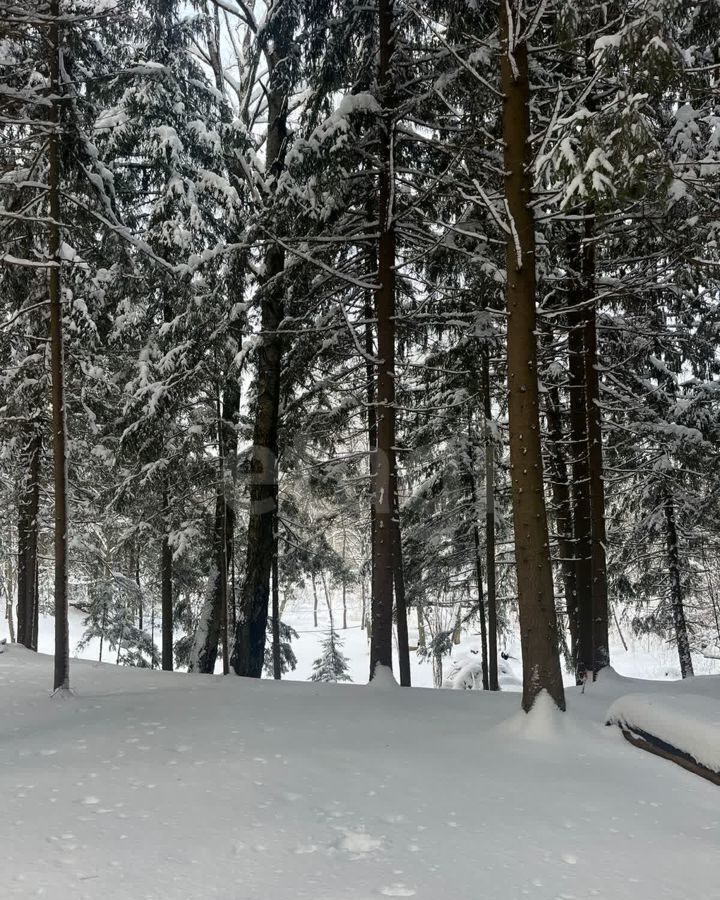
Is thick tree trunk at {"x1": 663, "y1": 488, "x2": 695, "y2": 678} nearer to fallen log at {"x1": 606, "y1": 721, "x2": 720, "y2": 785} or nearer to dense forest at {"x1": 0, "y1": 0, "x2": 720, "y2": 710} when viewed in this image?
dense forest at {"x1": 0, "y1": 0, "x2": 720, "y2": 710}

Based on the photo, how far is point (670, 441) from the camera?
12.7 m

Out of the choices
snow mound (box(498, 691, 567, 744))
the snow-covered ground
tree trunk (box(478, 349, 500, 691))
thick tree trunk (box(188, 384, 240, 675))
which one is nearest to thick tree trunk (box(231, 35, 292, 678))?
thick tree trunk (box(188, 384, 240, 675))

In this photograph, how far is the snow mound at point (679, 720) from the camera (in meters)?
5.24

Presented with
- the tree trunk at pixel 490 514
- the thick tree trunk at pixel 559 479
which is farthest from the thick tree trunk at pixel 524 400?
the tree trunk at pixel 490 514

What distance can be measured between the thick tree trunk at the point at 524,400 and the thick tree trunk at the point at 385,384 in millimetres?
2416

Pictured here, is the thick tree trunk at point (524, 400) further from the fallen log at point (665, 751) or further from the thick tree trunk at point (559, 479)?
the thick tree trunk at point (559, 479)

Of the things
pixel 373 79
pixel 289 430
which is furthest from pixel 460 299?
pixel 289 430

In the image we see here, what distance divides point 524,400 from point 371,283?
381cm

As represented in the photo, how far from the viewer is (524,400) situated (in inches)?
263

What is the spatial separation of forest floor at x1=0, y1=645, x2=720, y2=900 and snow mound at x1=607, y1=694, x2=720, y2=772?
21 cm

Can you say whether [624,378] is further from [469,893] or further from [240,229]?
[469,893]

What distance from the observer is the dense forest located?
22.5ft

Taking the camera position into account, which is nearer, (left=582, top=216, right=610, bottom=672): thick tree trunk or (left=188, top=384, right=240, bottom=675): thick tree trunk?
(left=582, top=216, right=610, bottom=672): thick tree trunk

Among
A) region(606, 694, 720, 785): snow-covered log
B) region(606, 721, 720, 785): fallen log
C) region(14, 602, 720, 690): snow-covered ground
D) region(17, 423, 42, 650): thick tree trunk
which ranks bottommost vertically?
region(14, 602, 720, 690): snow-covered ground
